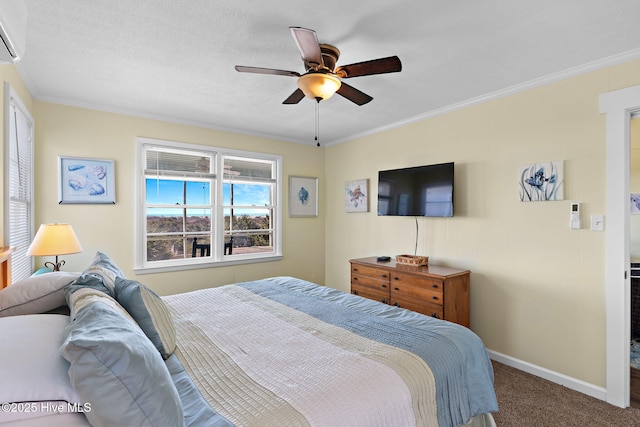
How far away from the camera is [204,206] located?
4.19 meters

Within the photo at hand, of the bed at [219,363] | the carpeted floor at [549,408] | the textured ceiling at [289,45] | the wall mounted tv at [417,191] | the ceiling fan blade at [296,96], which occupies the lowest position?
the carpeted floor at [549,408]

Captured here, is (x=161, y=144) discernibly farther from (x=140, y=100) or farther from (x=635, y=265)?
(x=635, y=265)

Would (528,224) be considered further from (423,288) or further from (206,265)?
(206,265)

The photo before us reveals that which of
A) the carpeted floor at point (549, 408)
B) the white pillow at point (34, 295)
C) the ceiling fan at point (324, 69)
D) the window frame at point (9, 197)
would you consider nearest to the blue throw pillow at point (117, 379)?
the white pillow at point (34, 295)

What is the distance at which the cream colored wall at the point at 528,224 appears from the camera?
8.21 ft

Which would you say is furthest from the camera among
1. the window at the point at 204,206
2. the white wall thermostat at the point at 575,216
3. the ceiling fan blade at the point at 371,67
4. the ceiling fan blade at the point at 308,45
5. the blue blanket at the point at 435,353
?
the window at the point at 204,206

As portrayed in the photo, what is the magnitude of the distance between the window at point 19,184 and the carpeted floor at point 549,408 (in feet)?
12.2

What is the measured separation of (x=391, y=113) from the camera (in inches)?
145

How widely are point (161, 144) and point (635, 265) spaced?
5442 millimetres

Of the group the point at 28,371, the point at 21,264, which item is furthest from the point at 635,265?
the point at 21,264

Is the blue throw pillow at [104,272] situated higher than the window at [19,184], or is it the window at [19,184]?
the window at [19,184]

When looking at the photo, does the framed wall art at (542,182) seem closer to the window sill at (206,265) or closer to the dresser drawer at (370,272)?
the dresser drawer at (370,272)

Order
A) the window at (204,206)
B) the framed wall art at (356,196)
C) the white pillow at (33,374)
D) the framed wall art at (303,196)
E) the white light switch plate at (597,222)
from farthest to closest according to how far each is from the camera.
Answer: the framed wall art at (303,196) → the framed wall art at (356,196) → the window at (204,206) → the white light switch plate at (597,222) → the white pillow at (33,374)

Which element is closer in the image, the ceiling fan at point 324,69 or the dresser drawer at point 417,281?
the ceiling fan at point 324,69
